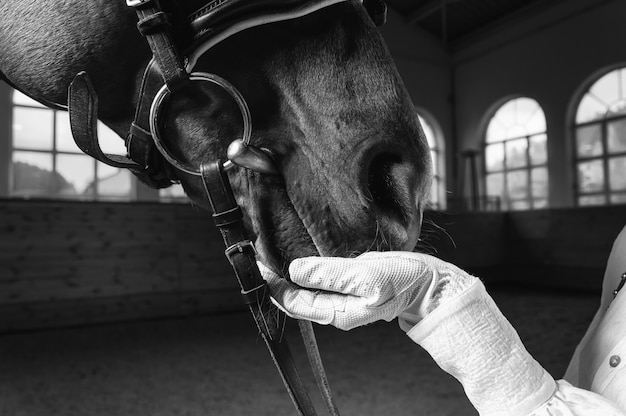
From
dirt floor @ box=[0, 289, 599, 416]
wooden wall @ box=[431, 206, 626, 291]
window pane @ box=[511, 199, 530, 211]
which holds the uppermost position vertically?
window pane @ box=[511, 199, 530, 211]

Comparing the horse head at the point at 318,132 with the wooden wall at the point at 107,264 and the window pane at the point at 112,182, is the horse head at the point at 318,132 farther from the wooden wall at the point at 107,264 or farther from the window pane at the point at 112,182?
the window pane at the point at 112,182

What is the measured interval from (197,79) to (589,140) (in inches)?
394

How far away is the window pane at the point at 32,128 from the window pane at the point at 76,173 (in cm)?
32

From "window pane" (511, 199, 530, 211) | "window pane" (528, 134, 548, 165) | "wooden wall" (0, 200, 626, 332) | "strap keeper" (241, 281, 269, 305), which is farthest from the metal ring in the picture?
"window pane" (511, 199, 530, 211)

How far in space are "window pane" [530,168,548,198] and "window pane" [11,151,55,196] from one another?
8897 mm

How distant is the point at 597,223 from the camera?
244 inches

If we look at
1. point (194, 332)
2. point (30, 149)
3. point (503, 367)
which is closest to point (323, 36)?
point (503, 367)

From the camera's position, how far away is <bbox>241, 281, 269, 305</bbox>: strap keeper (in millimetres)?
579

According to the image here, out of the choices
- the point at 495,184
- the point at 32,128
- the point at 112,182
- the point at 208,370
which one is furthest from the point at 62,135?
the point at 495,184

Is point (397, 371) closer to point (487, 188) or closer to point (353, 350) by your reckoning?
point (353, 350)

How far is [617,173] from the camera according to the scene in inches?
345

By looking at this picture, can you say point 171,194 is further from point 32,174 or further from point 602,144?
point 602,144

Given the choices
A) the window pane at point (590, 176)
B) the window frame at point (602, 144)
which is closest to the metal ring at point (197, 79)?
the window frame at point (602, 144)

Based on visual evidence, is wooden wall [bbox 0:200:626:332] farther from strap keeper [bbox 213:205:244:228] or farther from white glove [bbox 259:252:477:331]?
white glove [bbox 259:252:477:331]
